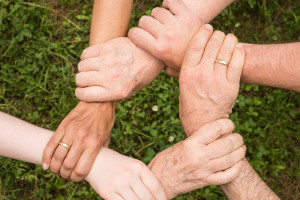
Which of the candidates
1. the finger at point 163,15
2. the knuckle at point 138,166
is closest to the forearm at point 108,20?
the finger at point 163,15

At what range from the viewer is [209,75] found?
7.68 ft

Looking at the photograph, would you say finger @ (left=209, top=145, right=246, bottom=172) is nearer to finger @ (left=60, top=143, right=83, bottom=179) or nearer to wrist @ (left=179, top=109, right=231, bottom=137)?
wrist @ (left=179, top=109, right=231, bottom=137)

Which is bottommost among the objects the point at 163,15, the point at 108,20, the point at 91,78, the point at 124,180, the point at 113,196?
the point at 113,196

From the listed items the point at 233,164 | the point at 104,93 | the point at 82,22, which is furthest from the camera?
the point at 82,22

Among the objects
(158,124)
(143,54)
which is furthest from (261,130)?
(143,54)

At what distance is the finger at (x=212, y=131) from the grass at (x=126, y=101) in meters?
1.18

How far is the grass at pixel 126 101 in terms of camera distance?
11.1 feet

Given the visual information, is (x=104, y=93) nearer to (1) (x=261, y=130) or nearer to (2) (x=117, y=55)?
(2) (x=117, y=55)

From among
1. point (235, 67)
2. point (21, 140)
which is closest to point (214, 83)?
point (235, 67)

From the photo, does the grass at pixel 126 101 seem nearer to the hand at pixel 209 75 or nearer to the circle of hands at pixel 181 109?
the circle of hands at pixel 181 109

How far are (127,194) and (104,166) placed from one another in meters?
0.25

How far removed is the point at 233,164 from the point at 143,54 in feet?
3.35

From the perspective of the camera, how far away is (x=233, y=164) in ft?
7.34

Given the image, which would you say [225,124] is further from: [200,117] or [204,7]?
[204,7]
